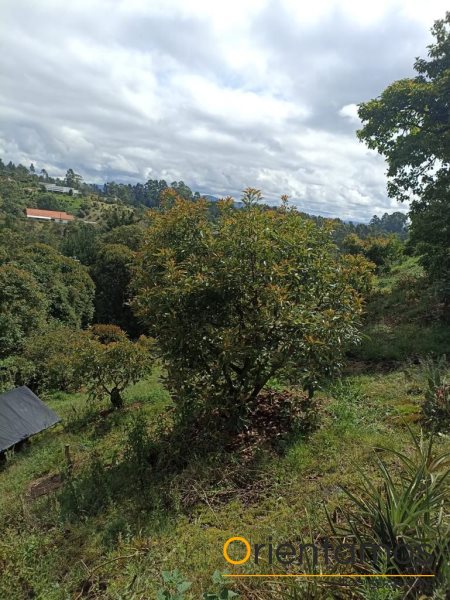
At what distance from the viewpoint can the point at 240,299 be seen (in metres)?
4.95

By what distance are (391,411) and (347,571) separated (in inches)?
137

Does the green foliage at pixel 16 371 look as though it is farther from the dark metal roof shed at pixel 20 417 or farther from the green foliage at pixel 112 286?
the green foliage at pixel 112 286

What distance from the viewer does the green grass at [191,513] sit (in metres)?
3.14

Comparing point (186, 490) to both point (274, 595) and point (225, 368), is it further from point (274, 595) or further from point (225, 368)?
point (274, 595)

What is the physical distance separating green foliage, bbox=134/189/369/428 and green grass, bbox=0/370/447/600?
0.81m

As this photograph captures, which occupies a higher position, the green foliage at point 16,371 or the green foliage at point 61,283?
the green foliage at point 61,283

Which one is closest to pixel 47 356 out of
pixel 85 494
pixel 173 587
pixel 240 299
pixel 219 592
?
pixel 85 494

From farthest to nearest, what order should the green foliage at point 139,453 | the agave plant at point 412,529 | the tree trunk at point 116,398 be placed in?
the tree trunk at point 116,398, the green foliage at point 139,453, the agave plant at point 412,529

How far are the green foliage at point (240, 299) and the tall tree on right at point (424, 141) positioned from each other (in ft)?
17.0

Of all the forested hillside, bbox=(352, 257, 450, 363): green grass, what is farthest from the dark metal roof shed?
bbox=(352, 257, 450, 363): green grass

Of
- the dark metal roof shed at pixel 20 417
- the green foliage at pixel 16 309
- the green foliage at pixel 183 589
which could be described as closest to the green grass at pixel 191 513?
the green foliage at pixel 183 589

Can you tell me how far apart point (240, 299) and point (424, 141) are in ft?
25.0

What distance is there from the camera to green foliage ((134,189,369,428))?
462cm

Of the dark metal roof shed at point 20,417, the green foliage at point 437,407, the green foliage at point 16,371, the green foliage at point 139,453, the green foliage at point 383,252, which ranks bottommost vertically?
the green foliage at point 16,371
